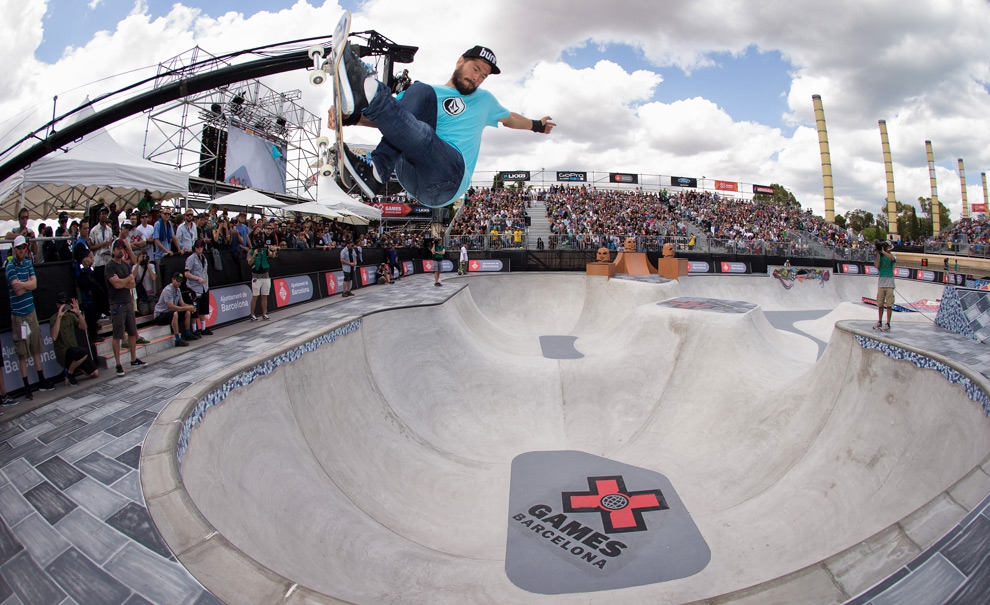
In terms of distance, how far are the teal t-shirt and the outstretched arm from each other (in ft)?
3.22

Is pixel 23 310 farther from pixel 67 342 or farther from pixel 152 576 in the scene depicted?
pixel 152 576

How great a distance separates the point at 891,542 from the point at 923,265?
41.4 meters

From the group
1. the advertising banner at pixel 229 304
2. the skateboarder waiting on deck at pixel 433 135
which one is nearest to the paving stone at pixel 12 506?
the skateboarder waiting on deck at pixel 433 135

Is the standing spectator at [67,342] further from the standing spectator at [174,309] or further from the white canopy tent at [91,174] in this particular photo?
the white canopy tent at [91,174]

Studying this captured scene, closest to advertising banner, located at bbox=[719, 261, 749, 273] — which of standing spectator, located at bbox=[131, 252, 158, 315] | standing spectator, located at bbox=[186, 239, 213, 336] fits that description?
standing spectator, located at bbox=[186, 239, 213, 336]

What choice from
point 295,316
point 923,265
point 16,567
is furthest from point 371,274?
point 923,265

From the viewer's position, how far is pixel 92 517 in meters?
2.92

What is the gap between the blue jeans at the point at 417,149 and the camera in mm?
4637

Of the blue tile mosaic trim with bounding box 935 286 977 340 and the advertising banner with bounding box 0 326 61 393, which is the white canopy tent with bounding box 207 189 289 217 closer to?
the advertising banner with bounding box 0 326 61 393

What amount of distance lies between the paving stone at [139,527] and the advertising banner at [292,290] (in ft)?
30.1

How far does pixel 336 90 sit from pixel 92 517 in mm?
3854

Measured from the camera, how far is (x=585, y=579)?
4.63 metres

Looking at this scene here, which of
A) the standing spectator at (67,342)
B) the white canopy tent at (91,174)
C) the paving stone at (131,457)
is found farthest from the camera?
the white canopy tent at (91,174)

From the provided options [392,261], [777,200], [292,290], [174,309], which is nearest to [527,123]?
[174,309]
